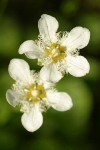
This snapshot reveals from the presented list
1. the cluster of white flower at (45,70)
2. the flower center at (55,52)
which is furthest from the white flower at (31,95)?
the flower center at (55,52)

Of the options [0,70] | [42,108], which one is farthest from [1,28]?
[42,108]

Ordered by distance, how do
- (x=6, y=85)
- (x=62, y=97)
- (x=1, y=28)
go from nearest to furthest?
(x=62, y=97) → (x=6, y=85) → (x=1, y=28)

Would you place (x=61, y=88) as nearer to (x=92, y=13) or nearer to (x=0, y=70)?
(x=0, y=70)

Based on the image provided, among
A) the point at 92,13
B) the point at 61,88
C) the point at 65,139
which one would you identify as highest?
the point at 92,13

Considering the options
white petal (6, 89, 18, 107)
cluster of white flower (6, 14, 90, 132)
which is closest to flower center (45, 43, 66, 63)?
cluster of white flower (6, 14, 90, 132)

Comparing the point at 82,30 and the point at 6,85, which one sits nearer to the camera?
the point at 82,30
